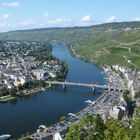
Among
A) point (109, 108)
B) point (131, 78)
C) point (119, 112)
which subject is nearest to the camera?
point (119, 112)

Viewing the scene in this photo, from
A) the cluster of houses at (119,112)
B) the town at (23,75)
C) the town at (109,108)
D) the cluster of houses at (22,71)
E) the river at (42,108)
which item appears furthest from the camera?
the cluster of houses at (22,71)

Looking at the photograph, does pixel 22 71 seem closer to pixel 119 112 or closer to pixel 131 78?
pixel 131 78

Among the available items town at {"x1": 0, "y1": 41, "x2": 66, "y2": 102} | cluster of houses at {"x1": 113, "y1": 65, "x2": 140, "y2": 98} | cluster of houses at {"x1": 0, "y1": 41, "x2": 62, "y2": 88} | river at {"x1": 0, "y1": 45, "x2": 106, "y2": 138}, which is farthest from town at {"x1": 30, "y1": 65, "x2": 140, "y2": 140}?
cluster of houses at {"x1": 0, "y1": 41, "x2": 62, "y2": 88}

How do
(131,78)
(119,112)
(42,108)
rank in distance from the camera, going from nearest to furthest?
1. (119,112)
2. (42,108)
3. (131,78)

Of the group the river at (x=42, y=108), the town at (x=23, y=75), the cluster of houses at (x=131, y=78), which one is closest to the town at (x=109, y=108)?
the cluster of houses at (x=131, y=78)

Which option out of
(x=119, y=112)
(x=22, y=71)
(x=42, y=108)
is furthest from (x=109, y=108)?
(x=22, y=71)

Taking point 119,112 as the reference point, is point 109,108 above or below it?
below

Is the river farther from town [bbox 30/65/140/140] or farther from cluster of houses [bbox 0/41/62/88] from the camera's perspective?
cluster of houses [bbox 0/41/62/88]

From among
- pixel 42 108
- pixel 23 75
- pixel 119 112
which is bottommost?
pixel 42 108

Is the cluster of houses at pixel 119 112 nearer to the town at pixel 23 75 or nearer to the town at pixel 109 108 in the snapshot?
the town at pixel 109 108
